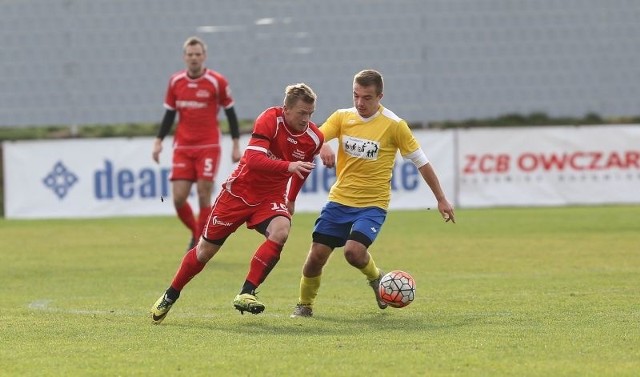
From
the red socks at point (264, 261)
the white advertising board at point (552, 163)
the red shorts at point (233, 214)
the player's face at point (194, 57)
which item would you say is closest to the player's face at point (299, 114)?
the red shorts at point (233, 214)

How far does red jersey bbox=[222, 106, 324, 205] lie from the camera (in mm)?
8492

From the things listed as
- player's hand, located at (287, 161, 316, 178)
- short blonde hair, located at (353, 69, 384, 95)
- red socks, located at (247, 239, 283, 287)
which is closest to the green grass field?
red socks, located at (247, 239, 283, 287)

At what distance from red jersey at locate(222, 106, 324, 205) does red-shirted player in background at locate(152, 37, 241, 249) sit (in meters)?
5.44

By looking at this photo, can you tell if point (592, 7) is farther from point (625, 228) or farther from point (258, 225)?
point (258, 225)

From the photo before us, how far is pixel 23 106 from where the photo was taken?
23000 millimetres

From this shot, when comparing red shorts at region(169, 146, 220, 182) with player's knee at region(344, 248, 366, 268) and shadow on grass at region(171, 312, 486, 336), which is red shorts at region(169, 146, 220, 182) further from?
shadow on grass at region(171, 312, 486, 336)

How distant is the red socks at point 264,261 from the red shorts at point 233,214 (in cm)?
22

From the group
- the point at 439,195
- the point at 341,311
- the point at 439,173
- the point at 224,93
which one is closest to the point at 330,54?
the point at 439,173

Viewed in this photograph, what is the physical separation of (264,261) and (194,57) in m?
5.87

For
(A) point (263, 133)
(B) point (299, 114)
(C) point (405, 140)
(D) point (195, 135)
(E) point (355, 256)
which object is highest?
(B) point (299, 114)

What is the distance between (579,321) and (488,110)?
15551 mm

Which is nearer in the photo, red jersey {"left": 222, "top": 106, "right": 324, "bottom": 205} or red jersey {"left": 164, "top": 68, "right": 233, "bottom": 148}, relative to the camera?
red jersey {"left": 222, "top": 106, "right": 324, "bottom": 205}

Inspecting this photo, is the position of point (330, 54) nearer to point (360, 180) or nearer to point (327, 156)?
point (360, 180)

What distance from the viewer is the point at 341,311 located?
361 inches
